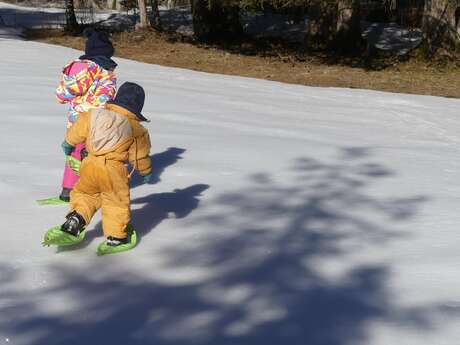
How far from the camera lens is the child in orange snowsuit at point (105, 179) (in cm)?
381

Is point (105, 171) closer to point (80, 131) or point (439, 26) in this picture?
point (80, 131)

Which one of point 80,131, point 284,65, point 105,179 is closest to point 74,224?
point 105,179

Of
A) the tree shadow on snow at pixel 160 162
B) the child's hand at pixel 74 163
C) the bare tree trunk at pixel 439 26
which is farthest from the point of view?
the bare tree trunk at pixel 439 26

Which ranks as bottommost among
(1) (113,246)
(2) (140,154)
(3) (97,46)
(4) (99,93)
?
(1) (113,246)

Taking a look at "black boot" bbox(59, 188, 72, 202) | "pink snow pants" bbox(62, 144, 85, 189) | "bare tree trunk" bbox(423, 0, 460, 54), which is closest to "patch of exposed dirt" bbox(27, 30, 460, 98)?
"bare tree trunk" bbox(423, 0, 460, 54)

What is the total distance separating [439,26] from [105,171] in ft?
48.1

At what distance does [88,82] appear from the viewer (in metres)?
4.83

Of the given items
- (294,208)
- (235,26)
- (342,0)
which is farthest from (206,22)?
(294,208)

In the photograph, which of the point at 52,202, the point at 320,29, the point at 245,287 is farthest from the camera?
the point at 320,29

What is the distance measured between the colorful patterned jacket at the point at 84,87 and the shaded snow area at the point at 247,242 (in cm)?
73

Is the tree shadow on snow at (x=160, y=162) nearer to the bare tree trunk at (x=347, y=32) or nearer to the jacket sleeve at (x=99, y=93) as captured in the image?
the jacket sleeve at (x=99, y=93)

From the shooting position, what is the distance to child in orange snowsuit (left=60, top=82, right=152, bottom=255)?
12.5 ft

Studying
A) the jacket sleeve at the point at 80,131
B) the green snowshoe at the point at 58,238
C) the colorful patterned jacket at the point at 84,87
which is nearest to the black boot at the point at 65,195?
the colorful patterned jacket at the point at 84,87

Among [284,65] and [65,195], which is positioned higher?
[65,195]
